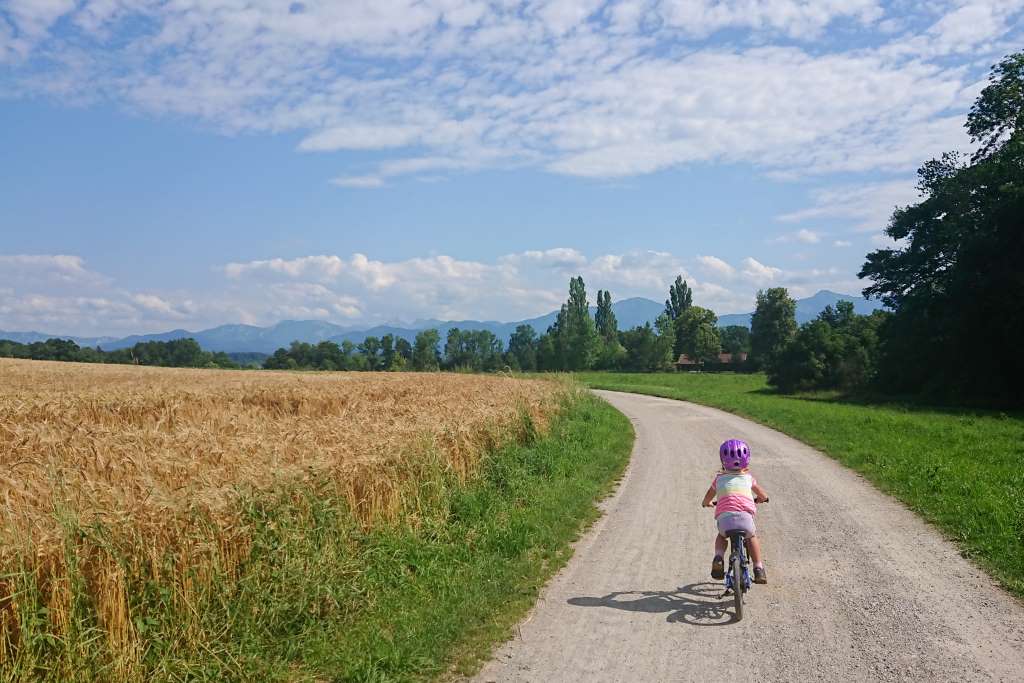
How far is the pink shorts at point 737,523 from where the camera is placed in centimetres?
707

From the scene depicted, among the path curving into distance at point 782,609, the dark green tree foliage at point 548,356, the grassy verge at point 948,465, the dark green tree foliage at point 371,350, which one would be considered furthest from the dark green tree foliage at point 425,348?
the path curving into distance at point 782,609

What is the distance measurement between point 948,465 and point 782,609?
9.14 m

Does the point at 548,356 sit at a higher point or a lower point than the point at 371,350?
lower

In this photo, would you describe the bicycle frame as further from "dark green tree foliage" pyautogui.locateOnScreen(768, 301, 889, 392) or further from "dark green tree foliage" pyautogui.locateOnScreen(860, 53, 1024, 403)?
"dark green tree foliage" pyautogui.locateOnScreen(768, 301, 889, 392)

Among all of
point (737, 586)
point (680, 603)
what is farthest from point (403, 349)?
point (737, 586)

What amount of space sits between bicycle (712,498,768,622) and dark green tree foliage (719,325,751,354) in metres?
142

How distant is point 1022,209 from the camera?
3117 centimetres

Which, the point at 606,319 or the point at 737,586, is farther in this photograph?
the point at 606,319

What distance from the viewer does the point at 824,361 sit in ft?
167

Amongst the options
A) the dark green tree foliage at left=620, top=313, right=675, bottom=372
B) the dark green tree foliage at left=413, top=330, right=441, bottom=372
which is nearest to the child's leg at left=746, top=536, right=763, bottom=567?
the dark green tree foliage at left=413, top=330, right=441, bottom=372

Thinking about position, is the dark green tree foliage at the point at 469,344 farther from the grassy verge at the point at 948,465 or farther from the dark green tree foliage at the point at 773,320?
the grassy verge at the point at 948,465

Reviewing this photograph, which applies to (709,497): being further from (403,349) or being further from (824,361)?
(403,349)

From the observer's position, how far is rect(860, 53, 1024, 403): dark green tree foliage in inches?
1289

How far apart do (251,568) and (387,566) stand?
182cm
